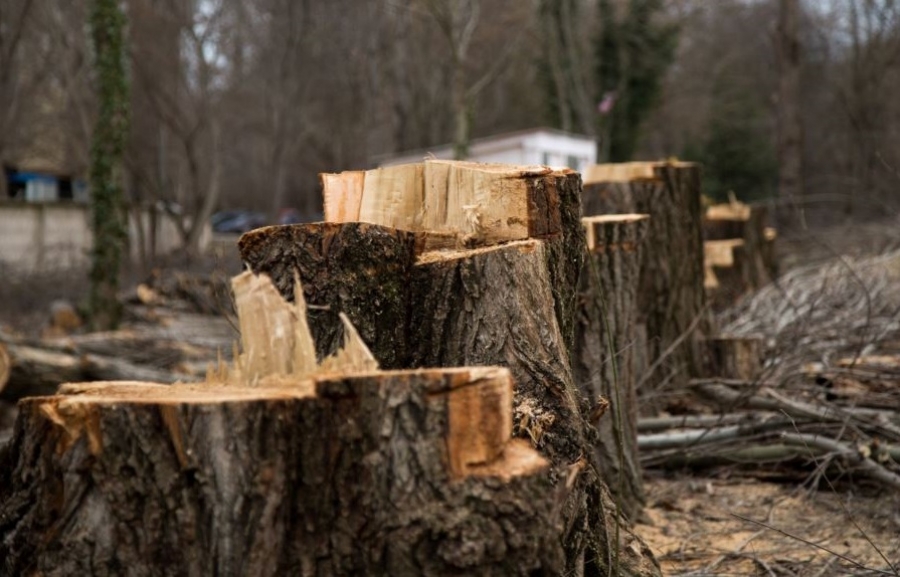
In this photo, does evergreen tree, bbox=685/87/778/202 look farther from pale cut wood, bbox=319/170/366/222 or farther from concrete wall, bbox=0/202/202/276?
pale cut wood, bbox=319/170/366/222

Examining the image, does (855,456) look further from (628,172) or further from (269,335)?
(269,335)

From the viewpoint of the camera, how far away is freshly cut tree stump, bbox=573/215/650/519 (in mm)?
4273

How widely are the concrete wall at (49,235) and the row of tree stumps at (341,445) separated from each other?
1596cm

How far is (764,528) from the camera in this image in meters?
4.09

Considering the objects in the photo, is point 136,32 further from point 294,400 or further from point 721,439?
point 294,400

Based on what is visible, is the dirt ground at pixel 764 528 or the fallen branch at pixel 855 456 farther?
the fallen branch at pixel 855 456

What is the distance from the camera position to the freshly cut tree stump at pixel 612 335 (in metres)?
4.27

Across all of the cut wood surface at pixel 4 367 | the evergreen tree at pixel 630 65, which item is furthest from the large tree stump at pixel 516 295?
the evergreen tree at pixel 630 65

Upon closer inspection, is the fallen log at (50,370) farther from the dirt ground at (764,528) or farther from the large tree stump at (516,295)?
the large tree stump at (516,295)

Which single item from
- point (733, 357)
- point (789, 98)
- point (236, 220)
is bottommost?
point (733, 357)

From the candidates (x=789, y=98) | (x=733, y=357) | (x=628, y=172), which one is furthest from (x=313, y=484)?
(x=789, y=98)

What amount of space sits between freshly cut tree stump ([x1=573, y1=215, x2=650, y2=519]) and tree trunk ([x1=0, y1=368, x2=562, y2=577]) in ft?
6.68

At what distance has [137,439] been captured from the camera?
2205 millimetres

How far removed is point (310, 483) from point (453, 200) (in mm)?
1248
